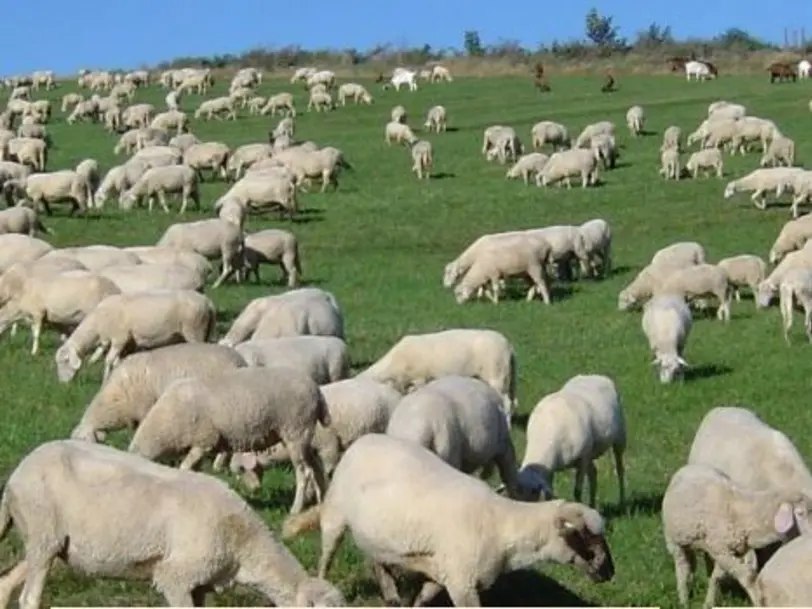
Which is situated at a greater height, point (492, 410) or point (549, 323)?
point (492, 410)

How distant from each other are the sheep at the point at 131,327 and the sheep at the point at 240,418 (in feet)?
16.5

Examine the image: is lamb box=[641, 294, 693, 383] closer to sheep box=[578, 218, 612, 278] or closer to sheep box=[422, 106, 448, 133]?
sheep box=[578, 218, 612, 278]

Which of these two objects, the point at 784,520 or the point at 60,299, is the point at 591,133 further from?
the point at 784,520

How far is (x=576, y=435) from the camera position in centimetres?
1212

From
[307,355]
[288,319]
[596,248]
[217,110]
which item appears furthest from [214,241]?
[217,110]

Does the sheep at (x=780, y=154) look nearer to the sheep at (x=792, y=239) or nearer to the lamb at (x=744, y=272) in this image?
the sheep at (x=792, y=239)

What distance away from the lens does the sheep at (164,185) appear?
34844mm

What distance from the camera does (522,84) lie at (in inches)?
2655

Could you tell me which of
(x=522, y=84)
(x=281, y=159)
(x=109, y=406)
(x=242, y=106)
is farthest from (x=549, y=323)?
(x=522, y=84)

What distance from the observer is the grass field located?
10.9 metres

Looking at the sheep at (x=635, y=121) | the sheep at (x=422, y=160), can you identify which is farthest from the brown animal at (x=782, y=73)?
the sheep at (x=422, y=160)

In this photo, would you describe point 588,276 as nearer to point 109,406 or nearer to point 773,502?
point 109,406

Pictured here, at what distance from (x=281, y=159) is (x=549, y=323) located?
58.0 feet

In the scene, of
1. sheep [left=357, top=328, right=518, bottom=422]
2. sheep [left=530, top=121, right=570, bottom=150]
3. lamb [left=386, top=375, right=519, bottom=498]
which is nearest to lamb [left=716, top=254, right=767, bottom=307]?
sheep [left=357, top=328, right=518, bottom=422]
